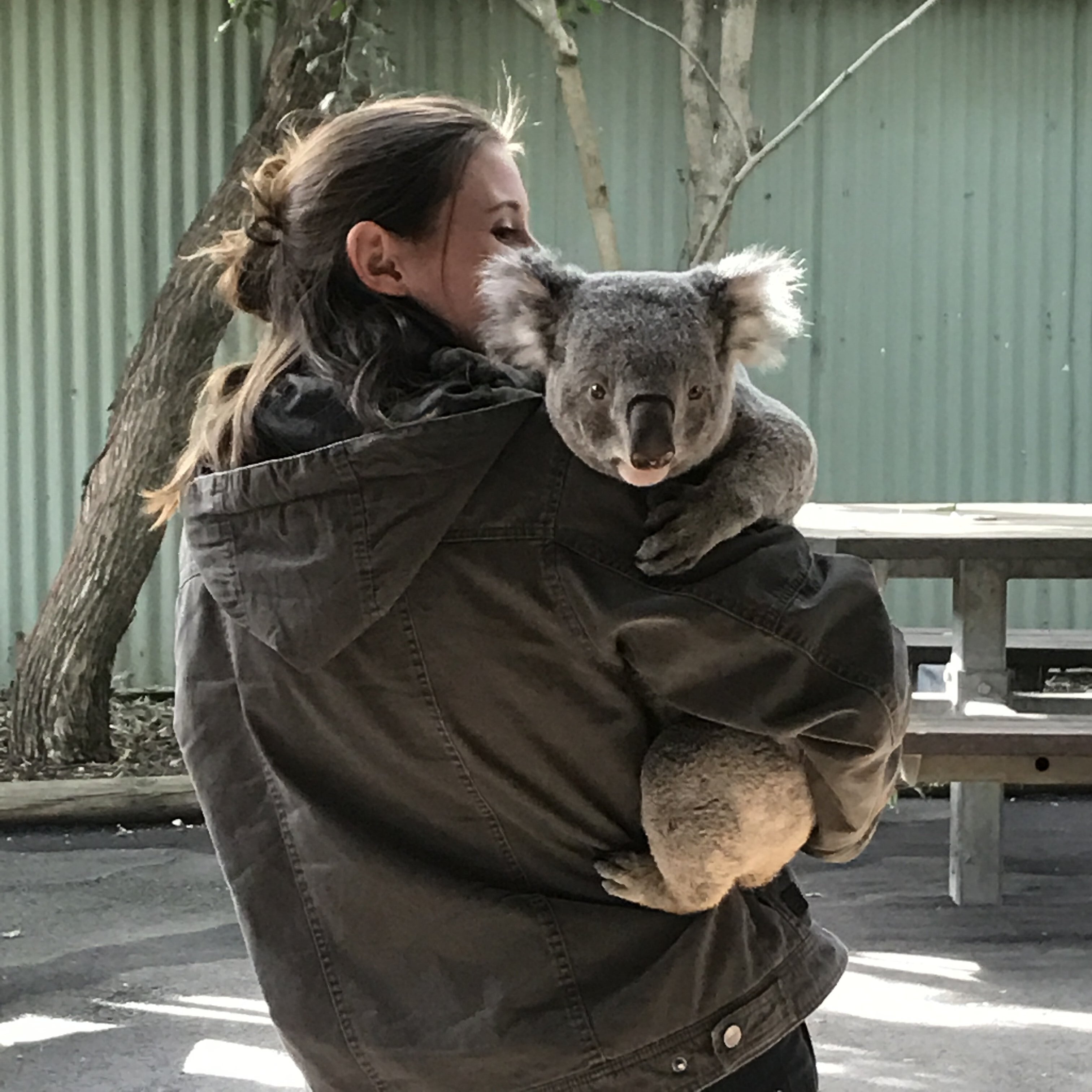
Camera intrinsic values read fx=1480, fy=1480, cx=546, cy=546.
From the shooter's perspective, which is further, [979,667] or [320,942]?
[979,667]

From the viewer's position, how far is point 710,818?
45.3 inches

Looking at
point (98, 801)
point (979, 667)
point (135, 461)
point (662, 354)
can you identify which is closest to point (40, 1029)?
point (98, 801)

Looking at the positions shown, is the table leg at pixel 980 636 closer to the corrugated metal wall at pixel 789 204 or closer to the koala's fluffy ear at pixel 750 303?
the corrugated metal wall at pixel 789 204

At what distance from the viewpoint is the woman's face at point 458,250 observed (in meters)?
1.13

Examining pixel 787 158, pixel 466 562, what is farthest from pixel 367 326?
pixel 787 158

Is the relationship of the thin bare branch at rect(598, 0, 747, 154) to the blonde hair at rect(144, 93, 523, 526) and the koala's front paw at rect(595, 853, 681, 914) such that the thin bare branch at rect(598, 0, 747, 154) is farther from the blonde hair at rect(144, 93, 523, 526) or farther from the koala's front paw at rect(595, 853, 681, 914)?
the koala's front paw at rect(595, 853, 681, 914)

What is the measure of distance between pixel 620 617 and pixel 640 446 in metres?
0.20

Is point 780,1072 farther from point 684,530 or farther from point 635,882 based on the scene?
point 684,530

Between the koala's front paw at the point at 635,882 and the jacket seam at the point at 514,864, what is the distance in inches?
1.9

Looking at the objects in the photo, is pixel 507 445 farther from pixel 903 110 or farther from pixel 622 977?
pixel 903 110

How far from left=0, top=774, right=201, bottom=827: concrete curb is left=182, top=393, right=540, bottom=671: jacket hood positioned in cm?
371

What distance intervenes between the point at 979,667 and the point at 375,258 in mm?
2869

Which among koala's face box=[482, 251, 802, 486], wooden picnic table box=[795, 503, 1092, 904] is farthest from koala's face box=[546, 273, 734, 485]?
wooden picnic table box=[795, 503, 1092, 904]

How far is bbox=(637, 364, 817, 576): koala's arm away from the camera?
0.99 m
